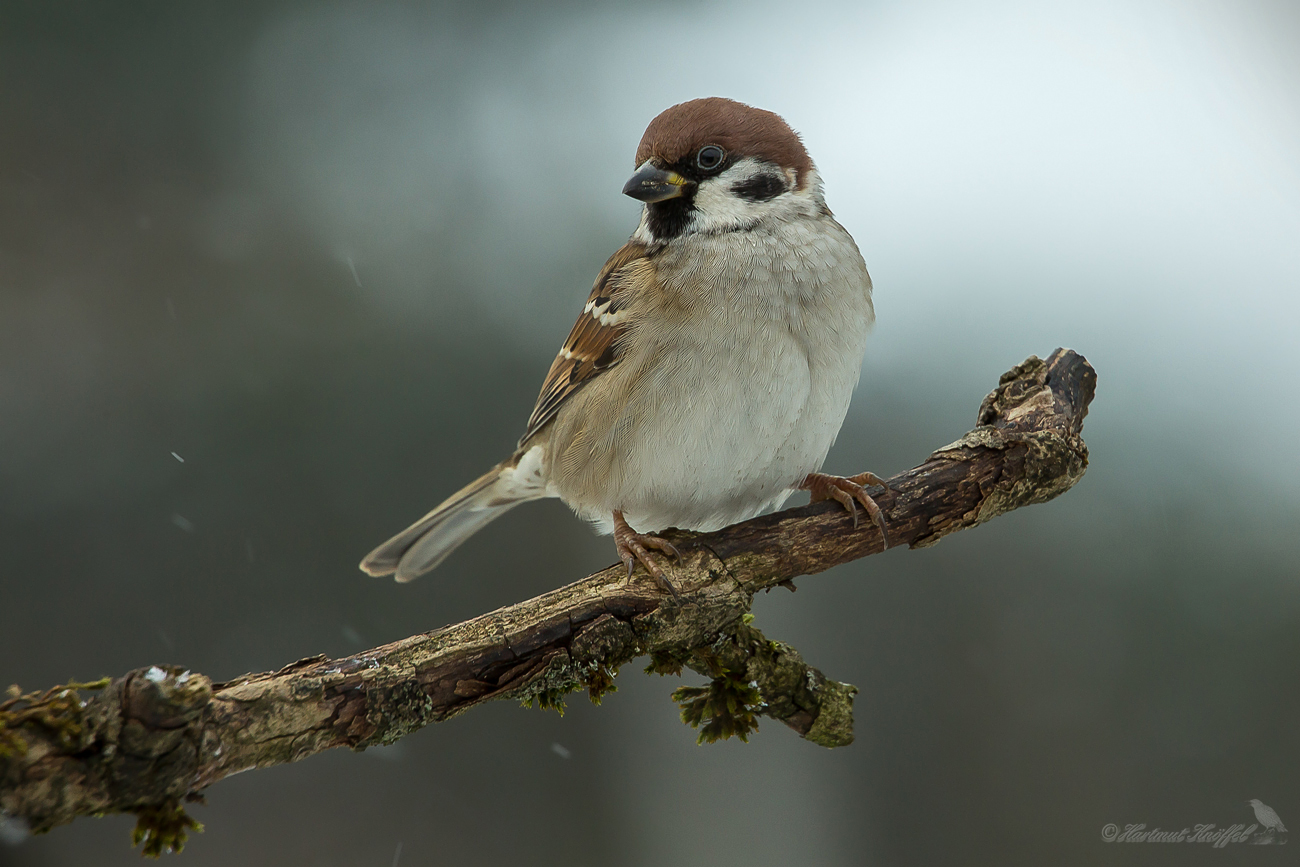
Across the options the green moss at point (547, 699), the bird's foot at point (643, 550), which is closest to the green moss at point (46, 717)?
the green moss at point (547, 699)

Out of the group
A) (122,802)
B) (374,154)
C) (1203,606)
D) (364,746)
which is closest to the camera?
(122,802)

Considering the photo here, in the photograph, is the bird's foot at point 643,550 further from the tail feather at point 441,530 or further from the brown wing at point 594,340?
the tail feather at point 441,530

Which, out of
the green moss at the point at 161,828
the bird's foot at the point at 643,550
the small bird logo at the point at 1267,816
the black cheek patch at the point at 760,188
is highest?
the black cheek patch at the point at 760,188

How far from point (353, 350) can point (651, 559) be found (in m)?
2.35

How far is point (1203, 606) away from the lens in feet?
11.7

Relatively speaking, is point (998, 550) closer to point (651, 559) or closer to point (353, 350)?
point (651, 559)

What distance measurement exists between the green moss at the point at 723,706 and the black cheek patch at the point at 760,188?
4.13 feet

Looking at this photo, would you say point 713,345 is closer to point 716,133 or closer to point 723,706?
point 716,133

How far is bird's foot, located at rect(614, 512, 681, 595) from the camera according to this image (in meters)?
2.01

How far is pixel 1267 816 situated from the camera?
3.20 m

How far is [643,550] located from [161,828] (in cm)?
109

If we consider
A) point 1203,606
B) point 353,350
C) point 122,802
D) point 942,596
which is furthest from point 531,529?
point 1203,606

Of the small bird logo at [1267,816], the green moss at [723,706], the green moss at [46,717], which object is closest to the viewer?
the green moss at [46,717]

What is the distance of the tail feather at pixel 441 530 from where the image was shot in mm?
2762
